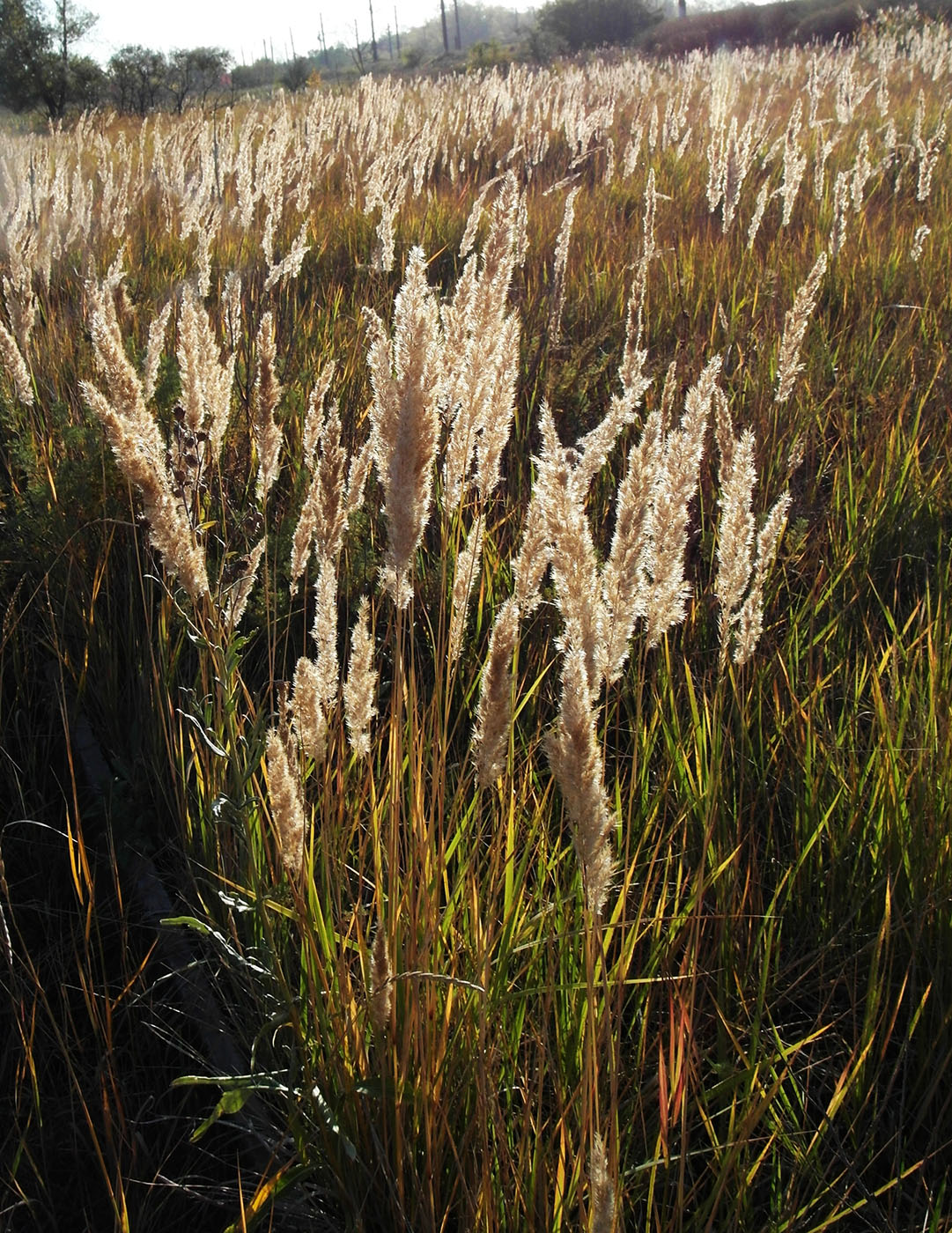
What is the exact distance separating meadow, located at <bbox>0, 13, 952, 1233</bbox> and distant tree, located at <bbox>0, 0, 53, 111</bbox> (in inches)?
1070

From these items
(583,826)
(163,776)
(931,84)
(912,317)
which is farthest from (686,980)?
(931,84)

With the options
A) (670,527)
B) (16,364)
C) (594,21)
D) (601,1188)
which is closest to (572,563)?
(670,527)

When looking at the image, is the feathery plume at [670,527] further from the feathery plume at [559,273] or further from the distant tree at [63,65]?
the distant tree at [63,65]

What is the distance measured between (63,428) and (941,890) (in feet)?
7.95

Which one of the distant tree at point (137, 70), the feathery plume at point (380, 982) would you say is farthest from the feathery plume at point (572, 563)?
the distant tree at point (137, 70)

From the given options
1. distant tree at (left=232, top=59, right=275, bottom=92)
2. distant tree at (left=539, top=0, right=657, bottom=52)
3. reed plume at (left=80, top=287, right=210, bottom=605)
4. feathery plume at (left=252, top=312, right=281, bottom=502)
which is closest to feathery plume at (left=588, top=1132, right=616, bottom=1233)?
reed plume at (left=80, top=287, right=210, bottom=605)

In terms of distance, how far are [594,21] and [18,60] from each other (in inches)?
988

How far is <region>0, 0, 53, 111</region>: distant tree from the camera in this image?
23.9 metres

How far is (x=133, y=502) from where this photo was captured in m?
2.41

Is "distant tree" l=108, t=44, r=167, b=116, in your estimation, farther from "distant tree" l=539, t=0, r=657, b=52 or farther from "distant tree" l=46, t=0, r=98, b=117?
"distant tree" l=539, t=0, r=657, b=52

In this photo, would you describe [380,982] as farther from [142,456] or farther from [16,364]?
[16,364]

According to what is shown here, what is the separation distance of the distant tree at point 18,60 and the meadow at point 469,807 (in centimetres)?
2717

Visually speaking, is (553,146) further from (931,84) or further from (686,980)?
(686,980)

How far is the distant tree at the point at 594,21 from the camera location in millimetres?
38562
